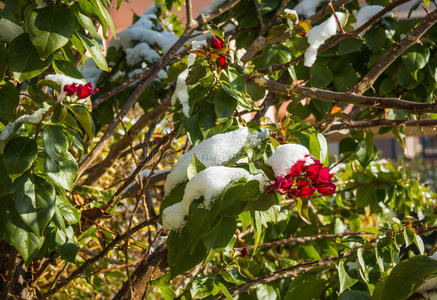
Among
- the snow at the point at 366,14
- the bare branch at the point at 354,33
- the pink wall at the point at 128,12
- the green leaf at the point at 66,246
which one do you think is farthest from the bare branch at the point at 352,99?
the pink wall at the point at 128,12

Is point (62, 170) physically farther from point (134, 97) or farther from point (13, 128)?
point (134, 97)

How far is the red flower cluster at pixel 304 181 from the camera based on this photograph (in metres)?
0.78

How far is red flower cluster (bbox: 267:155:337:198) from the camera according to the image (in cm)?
78

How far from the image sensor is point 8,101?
1.03 m

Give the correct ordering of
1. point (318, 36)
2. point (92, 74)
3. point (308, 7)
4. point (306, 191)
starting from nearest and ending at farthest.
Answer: point (306, 191)
point (318, 36)
point (308, 7)
point (92, 74)

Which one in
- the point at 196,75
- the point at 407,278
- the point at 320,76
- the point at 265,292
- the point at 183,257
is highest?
the point at 196,75

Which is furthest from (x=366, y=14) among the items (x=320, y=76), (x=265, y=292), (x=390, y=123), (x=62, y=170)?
(x=62, y=170)

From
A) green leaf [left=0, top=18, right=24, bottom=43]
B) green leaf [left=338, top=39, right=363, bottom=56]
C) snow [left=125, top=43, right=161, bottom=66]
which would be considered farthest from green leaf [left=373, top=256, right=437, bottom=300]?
snow [left=125, top=43, right=161, bottom=66]

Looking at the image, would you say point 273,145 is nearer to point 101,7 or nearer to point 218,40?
point 218,40

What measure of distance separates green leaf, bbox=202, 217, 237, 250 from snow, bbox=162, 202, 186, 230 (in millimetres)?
67

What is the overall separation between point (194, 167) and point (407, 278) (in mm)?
419

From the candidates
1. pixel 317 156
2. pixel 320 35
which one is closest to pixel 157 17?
pixel 320 35

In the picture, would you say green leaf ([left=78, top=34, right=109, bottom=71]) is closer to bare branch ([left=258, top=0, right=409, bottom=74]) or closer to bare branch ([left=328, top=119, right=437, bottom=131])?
bare branch ([left=258, top=0, right=409, bottom=74])

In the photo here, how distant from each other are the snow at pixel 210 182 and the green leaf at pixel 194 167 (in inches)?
0.9
